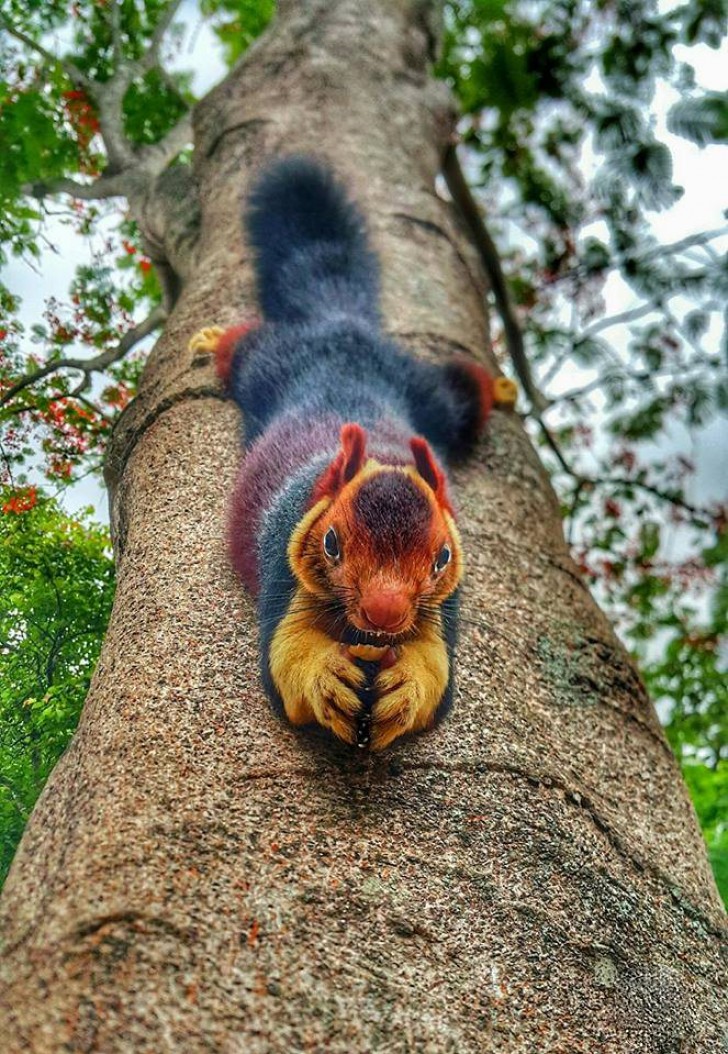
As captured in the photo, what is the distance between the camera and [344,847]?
131 centimetres

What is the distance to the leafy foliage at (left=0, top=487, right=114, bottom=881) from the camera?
54.2 inches

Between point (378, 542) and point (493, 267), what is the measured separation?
342cm

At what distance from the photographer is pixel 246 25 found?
19.2ft

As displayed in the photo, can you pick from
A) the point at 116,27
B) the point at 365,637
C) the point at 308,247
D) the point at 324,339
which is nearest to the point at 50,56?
the point at 116,27

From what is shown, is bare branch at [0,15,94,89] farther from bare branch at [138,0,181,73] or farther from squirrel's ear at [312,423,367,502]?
squirrel's ear at [312,423,367,502]

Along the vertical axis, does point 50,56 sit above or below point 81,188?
above

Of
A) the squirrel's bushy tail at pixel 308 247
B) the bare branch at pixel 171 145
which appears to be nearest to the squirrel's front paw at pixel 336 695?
the squirrel's bushy tail at pixel 308 247

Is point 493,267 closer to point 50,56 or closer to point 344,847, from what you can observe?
point 50,56

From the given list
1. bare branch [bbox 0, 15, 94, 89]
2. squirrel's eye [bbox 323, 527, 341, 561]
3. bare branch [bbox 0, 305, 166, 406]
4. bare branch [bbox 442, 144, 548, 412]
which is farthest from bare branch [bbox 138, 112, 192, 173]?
squirrel's eye [bbox 323, 527, 341, 561]

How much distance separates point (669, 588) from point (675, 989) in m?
2.80

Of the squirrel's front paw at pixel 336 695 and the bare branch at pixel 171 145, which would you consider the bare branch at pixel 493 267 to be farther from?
the squirrel's front paw at pixel 336 695

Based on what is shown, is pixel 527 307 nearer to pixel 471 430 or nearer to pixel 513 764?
pixel 471 430

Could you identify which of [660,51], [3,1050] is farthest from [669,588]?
[3,1050]

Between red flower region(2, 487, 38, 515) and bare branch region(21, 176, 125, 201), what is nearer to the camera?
red flower region(2, 487, 38, 515)
